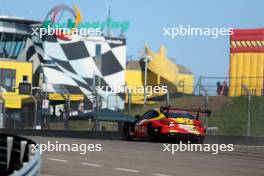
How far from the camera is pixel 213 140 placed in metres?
26.7

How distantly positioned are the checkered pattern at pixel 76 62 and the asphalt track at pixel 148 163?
5783cm

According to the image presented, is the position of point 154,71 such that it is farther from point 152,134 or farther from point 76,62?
point 152,134

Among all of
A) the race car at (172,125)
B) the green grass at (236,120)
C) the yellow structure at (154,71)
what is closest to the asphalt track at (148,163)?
the race car at (172,125)

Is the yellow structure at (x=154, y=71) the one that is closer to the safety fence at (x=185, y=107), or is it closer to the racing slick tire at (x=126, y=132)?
the safety fence at (x=185, y=107)

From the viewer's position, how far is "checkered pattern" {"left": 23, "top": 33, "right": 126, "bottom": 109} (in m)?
79.1

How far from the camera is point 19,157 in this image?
9.80 meters

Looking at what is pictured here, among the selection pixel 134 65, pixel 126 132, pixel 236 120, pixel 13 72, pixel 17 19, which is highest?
pixel 17 19

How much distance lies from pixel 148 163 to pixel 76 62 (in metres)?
67.7

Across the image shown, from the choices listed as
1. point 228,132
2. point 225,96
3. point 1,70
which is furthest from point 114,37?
point 228,132

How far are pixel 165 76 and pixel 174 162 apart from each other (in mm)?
70649

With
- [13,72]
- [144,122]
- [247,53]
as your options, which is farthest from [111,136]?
[13,72]

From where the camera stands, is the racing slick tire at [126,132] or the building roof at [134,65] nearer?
the racing slick tire at [126,132]

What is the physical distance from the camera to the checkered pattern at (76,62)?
79.1m

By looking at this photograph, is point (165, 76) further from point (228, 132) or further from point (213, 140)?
point (213, 140)
